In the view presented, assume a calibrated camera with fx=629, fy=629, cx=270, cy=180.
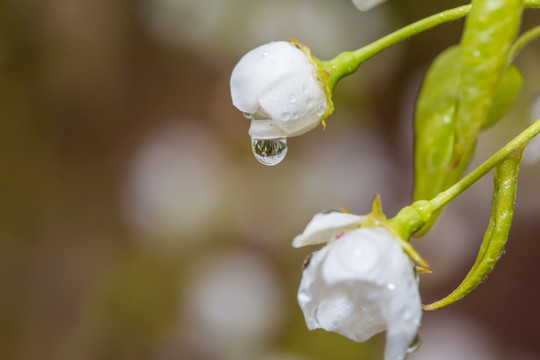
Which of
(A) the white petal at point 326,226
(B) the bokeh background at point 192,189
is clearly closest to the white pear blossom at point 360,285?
(A) the white petal at point 326,226

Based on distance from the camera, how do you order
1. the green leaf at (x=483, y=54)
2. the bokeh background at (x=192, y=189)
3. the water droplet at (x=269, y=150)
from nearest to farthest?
the green leaf at (x=483, y=54) < the water droplet at (x=269, y=150) < the bokeh background at (x=192, y=189)

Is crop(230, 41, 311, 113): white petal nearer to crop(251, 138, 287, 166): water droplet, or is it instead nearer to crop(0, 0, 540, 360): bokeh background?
crop(251, 138, 287, 166): water droplet

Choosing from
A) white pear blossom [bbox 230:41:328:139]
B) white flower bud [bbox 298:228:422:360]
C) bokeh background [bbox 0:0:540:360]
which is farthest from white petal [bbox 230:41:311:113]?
bokeh background [bbox 0:0:540:360]

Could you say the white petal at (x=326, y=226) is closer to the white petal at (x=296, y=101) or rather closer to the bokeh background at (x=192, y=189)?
the white petal at (x=296, y=101)

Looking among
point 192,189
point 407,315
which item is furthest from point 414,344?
point 192,189

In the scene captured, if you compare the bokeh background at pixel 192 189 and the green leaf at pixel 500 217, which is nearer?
the green leaf at pixel 500 217

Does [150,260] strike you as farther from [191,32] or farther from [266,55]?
[266,55]

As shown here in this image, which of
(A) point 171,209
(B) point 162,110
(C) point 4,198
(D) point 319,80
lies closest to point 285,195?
(A) point 171,209
